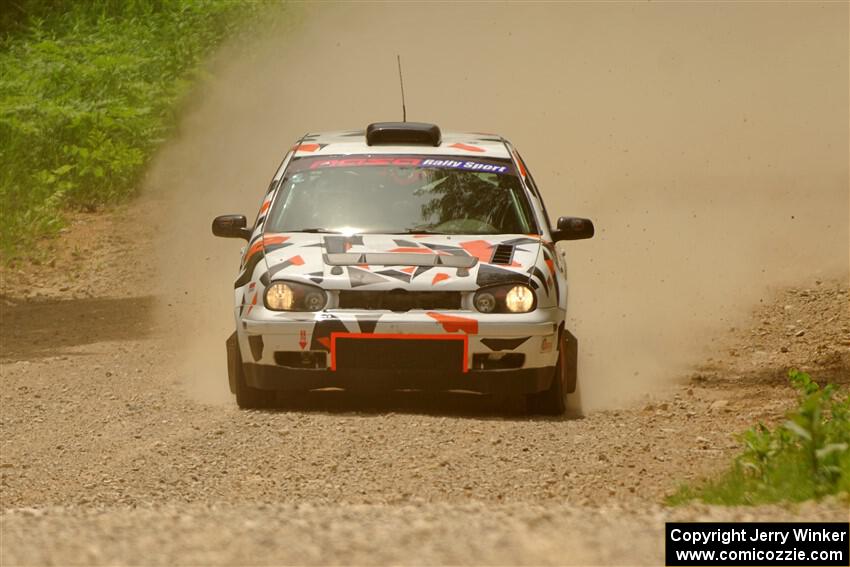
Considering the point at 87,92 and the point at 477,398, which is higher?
the point at 87,92

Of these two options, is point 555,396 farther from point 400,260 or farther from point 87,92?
point 87,92

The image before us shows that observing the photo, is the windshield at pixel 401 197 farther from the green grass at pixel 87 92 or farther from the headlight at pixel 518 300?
the green grass at pixel 87 92

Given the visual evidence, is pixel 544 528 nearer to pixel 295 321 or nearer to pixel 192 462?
pixel 192 462

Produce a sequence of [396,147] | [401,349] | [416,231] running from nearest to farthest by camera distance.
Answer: [401,349]
[416,231]
[396,147]

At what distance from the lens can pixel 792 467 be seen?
6910 millimetres

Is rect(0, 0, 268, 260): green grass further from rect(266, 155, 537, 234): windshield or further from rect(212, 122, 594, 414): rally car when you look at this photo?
rect(212, 122, 594, 414): rally car

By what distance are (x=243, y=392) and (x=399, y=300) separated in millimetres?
1144

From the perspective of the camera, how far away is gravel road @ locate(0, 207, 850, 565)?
5.42 meters

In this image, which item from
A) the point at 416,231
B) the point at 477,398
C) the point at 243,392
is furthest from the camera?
the point at 477,398

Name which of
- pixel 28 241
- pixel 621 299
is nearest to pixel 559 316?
pixel 621 299

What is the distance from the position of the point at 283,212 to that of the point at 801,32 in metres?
20.4

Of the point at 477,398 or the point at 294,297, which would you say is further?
the point at 477,398

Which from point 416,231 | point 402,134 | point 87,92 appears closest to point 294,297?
point 416,231

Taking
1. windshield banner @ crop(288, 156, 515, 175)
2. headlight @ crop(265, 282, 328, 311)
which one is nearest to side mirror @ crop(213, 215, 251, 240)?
windshield banner @ crop(288, 156, 515, 175)
